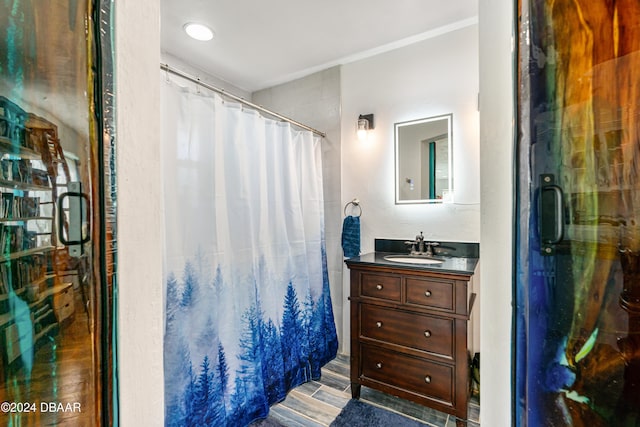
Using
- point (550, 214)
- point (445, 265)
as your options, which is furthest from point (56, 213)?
point (445, 265)

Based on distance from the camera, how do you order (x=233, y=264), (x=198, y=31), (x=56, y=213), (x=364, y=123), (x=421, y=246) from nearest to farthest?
(x=56, y=213) < (x=233, y=264) < (x=198, y=31) < (x=421, y=246) < (x=364, y=123)

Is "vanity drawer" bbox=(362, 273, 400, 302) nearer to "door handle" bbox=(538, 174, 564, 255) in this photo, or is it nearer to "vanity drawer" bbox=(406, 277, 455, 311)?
"vanity drawer" bbox=(406, 277, 455, 311)

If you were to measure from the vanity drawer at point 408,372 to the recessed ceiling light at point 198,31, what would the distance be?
238 centimetres

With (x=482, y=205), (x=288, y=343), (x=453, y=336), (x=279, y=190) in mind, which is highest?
(x=279, y=190)

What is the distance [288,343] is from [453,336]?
1.09 meters

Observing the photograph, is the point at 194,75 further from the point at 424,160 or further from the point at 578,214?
the point at 578,214

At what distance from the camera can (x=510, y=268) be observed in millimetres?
533

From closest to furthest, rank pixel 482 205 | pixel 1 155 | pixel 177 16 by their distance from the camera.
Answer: pixel 1 155, pixel 482 205, pixel 177 16

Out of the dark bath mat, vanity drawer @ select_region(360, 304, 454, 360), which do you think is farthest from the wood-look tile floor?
vanity drawer @ select_region(360, 304, 454, 360)

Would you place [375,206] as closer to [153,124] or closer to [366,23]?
[366,23]

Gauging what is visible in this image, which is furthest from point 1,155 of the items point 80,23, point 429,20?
point 429,20

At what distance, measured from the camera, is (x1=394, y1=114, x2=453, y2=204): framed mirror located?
195cm

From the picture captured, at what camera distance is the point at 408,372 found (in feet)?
5.19

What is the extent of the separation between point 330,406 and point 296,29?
251cm
